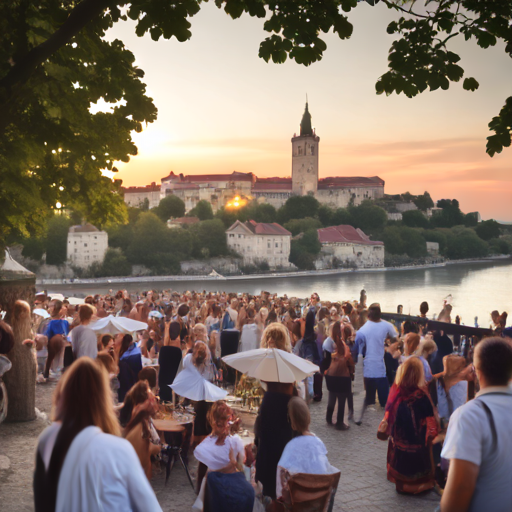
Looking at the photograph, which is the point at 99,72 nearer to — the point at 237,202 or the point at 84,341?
the point at 84,341

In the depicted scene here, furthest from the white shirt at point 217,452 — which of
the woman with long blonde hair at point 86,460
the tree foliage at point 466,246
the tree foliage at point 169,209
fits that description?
the tree foliage at point 466,246

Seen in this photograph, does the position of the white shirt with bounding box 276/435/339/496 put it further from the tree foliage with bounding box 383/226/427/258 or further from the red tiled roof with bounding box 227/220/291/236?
the tree foliage with bounding box 383/226/427/258

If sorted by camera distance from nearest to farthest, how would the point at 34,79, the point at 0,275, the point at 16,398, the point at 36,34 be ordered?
the point at 36,34 < the point at 34,79 < the point at 16,398 < the point at 0,275

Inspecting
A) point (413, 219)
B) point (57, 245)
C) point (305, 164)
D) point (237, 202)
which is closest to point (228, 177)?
point (305, 164)

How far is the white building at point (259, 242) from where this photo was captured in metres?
85.7

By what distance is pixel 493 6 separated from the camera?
3.14 metres

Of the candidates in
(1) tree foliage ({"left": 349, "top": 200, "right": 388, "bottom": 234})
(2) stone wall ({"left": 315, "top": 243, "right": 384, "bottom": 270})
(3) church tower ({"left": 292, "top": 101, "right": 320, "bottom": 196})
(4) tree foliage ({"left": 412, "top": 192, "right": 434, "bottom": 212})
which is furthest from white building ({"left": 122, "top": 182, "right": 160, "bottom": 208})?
(4) tree foliage ({"left": 412, "top": 192, "right": 434, "bottom": 212})

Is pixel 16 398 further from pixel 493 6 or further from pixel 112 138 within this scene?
pixel 493 6

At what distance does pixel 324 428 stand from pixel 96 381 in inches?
185

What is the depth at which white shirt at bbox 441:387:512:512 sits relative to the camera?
69.8 inches

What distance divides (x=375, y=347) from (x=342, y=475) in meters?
1.53

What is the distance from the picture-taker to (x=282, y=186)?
119 m

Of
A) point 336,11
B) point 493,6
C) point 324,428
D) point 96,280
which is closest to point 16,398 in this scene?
point 324,428

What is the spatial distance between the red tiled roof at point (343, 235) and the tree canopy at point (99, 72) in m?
89.1
